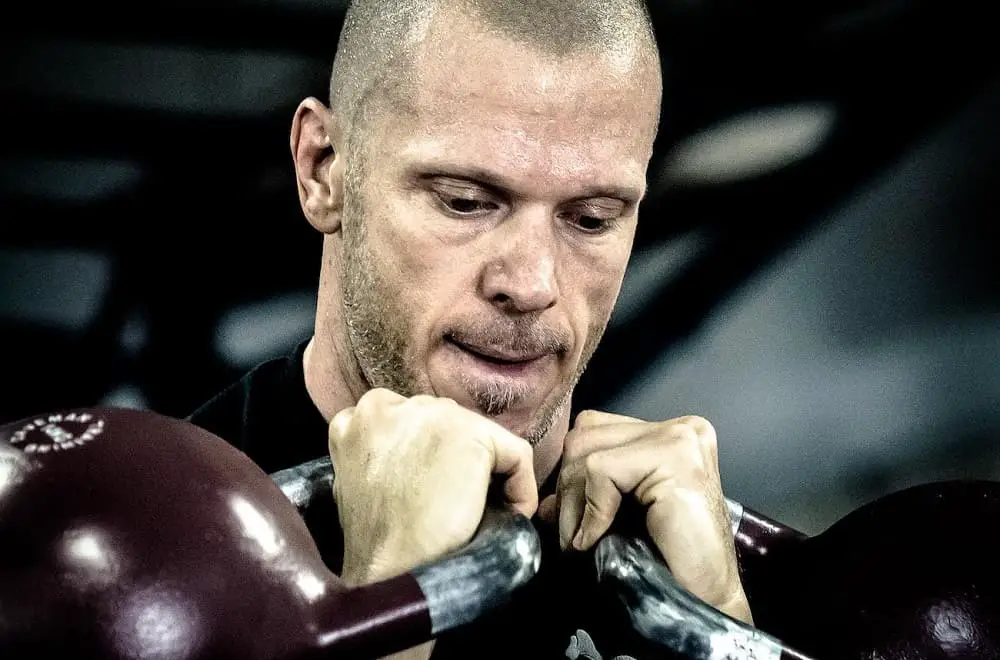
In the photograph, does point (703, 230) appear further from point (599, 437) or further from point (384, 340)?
point (599, 437)

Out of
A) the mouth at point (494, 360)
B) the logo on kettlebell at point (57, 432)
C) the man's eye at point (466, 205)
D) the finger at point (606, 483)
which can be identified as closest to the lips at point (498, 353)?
the mouth at point (494, 360)

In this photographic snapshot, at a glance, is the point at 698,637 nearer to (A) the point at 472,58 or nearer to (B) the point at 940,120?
(A) the point at 472,58

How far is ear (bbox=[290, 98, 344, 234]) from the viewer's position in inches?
55.8

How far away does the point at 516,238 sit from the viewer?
1160 mm

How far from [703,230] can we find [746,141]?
0.52ft

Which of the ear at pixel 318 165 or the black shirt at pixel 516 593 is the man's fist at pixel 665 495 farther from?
the ear at pixel 318 165

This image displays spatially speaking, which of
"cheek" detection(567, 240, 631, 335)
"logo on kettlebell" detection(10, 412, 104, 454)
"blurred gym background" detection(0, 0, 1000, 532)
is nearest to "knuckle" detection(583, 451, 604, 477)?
"cheek" detection(567, 240, 631, 335)

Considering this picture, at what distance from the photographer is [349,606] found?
648mm

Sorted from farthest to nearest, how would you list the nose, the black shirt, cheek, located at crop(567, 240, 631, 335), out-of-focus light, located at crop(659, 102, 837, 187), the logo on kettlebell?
1. out-of-focus light, located at crop(659, 102, 837, 187)
2. cheek, located at crop(567, 240, 631, 335)
3. the nose
4. the black shirt
5. the logo on kettlebell

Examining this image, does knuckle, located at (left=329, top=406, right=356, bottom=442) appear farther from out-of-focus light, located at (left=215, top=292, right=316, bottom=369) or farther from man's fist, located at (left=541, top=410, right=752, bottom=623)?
out-of-focus light, located at (left=215, top=292, right=316, bottom=369)

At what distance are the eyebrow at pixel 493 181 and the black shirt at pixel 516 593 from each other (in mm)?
338

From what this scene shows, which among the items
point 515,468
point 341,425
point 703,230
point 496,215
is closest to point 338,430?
point 341,425

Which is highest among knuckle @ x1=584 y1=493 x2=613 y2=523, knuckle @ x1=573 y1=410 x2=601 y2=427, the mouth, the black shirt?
knuckle @ x1=573 y1=410 x2=601 y2=427

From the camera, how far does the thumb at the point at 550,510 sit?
1037 millimetres
